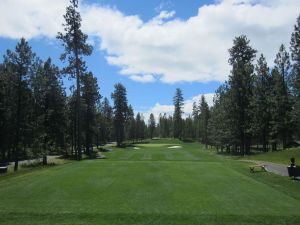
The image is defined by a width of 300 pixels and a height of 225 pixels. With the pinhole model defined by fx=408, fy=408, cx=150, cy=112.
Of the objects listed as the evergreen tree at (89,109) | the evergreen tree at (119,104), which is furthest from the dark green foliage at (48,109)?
the evergreen tree at (119,104)

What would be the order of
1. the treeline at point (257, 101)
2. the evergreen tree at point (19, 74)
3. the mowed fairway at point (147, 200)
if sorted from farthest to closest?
the treeline at point (257, 101) → the evergreen tree at point (19, 74) → the mowed fairway at point (147, 200)

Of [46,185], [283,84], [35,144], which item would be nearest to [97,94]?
[35,144]

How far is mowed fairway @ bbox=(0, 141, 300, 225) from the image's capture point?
489 inches

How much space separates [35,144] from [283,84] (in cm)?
3420

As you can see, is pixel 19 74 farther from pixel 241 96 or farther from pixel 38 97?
pixel 241 96

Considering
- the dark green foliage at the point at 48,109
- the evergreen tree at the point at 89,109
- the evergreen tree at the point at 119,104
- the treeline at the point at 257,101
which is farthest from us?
the evergreen tree at the point at 119,104

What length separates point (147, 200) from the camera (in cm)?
1502

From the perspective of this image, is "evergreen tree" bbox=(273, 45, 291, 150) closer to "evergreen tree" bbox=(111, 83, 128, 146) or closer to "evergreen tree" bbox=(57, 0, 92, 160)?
"evergreen tree" bbox=(57, 0, 92, 160)

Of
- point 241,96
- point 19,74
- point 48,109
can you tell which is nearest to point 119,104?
point 241,96

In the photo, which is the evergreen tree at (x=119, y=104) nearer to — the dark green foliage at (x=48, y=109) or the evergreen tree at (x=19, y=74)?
the dark green foliage at (x=48, y=109)

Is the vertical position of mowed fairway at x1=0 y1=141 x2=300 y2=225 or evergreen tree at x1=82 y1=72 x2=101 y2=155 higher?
evergreen tree at x1=82 y1=72 x2=101 y2=155

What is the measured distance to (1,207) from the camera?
13.9 metres

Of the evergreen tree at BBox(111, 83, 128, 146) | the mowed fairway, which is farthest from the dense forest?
the evergreen tree at BBox(111, 83, 128, 146)

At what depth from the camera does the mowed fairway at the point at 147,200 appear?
40.8 ft
